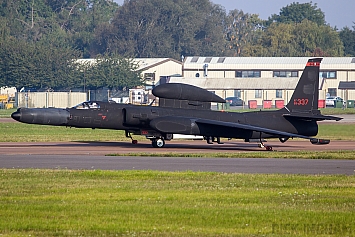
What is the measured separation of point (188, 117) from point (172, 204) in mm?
15357

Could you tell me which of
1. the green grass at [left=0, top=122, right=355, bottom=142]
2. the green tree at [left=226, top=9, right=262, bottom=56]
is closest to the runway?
the green grass at [left=0, top=122, right=355, bottom=142]

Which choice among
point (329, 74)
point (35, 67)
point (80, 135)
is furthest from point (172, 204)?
point (329, 74)

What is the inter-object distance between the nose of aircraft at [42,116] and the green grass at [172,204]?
845 centimetres

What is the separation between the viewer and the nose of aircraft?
26.2m

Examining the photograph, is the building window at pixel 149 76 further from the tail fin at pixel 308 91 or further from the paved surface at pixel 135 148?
the tail fin at pixel 308 91

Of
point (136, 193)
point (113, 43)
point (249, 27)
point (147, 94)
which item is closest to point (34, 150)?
point (136, 193)

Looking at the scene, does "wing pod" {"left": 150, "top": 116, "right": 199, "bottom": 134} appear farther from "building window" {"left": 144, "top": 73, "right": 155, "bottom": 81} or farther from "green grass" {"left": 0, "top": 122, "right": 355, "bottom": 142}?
"building window" {"left": 144, "top": 73, "right": 155, "bottom": 81}

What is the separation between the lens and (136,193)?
1447 cm

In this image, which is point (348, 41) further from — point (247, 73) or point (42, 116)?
point (42, 116)

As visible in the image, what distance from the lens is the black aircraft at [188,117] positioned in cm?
2742

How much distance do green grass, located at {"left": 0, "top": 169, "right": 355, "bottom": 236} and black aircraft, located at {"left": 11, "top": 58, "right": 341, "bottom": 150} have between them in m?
9.54

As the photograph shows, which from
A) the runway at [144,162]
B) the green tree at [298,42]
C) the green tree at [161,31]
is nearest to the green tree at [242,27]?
the green tree at [161,31]

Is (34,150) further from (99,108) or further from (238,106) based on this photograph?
(238,106)

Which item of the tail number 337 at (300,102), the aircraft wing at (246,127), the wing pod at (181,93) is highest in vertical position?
the wing pod at (181,93)
